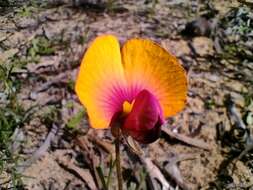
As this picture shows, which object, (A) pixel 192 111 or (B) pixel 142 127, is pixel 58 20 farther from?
(B) pixel 142 127

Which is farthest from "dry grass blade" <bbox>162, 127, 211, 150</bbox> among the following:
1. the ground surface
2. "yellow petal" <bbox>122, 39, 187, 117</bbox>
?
"yellow petal" <bbox>122, 39, 187, 117</bbox>

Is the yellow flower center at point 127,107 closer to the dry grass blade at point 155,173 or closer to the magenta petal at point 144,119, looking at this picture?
the magenta petal at point 144,119

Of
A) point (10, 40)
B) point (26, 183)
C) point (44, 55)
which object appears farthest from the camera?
point (44, 55)

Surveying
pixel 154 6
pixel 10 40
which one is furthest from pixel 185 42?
pixel 10 40

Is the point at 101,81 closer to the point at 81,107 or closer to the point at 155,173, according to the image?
the point at 155,173

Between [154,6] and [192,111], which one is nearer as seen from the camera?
[192,111]

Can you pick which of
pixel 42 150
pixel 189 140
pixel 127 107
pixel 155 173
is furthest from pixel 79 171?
pixel 127 107

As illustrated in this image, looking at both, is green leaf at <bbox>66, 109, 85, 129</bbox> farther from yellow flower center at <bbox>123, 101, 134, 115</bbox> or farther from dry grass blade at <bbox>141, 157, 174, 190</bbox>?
yellow flower center at <bbox>123, 101, 134, 115</bbox>

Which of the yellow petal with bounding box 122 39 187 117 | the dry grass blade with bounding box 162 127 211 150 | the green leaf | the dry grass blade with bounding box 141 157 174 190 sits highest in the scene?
the yellow petal with bounding box 122 39 187 117
